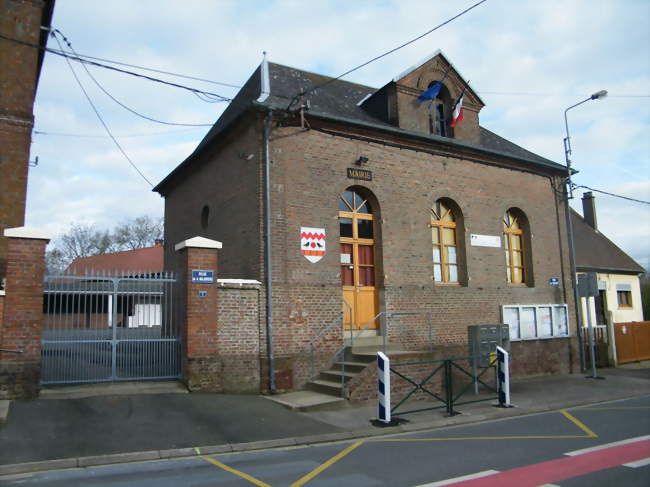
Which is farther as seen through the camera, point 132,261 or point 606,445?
point 132,261

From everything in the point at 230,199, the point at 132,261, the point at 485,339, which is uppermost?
the point at 132,261

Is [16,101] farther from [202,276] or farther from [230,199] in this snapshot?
[202,276]

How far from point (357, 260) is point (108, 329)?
6.43m

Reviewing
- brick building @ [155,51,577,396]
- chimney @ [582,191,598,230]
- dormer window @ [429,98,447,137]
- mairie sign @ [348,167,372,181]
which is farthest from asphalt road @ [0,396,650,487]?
chimney @ [582,191,598,230]

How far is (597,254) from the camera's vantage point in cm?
2495

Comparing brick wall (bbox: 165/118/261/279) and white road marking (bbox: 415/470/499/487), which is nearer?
white road marking (bbox: 415/470/499/487)

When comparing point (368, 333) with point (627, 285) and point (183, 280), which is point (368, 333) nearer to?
point (183, 280)

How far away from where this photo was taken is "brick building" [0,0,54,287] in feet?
52.5

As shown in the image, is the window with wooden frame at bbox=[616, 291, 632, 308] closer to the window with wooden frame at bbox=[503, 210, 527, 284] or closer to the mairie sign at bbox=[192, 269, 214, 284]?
the window with wooden frame at bbox=[503, 210, 527, 284]

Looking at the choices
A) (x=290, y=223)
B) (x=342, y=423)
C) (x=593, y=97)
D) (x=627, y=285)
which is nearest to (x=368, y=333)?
(x=290, y=223)

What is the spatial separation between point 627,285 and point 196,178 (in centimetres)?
2048

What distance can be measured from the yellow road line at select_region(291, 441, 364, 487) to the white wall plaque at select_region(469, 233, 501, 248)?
364 inches

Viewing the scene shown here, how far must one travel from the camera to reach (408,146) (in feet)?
49.8

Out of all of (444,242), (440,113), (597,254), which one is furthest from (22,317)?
(597,254)
